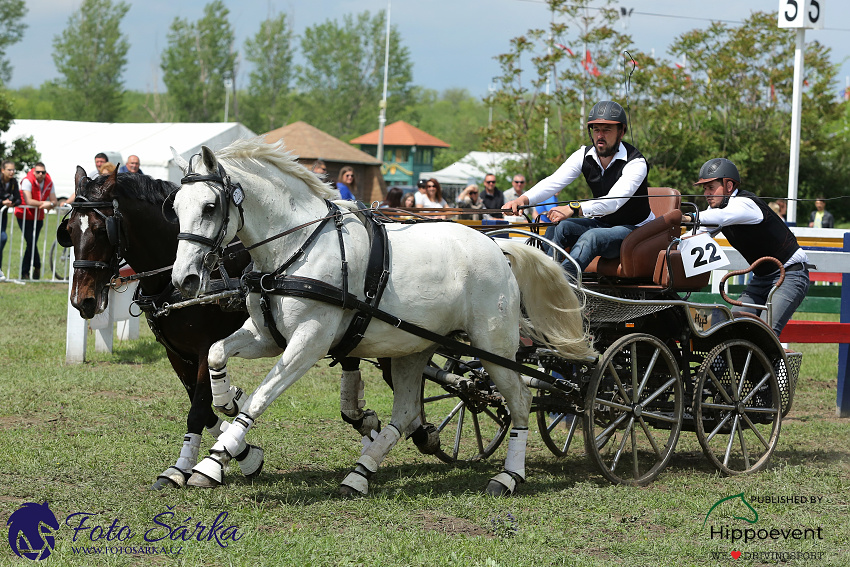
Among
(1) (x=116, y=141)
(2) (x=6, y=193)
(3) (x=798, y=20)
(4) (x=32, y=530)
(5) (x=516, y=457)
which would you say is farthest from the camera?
(1) (x=116, y=141)

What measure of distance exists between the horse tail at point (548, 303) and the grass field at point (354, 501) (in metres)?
0.97

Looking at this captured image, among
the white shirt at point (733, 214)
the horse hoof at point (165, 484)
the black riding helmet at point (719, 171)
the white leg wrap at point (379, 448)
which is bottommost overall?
the horse hoof at point (165, 484)

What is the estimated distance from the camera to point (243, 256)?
5777 mm

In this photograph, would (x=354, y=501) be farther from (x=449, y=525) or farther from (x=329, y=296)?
(x=329, y=296)

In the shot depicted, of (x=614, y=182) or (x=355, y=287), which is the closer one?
(x=355, y=287)

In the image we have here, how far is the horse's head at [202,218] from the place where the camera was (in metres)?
4.80

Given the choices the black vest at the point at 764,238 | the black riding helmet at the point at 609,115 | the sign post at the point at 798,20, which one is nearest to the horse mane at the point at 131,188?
the black riding helmet at the point at 609,115

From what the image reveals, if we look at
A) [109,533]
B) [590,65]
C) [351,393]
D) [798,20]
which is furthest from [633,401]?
[590,65]

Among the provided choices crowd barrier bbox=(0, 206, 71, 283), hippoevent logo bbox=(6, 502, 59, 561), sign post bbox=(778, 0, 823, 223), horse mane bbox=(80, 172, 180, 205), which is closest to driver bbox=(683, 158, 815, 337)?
horse mane bbox=(80, 172, 180, 205)

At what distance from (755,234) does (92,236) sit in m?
4.87

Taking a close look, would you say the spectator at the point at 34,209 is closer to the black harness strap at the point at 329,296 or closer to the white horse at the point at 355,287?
the white horse at the point at 355,287

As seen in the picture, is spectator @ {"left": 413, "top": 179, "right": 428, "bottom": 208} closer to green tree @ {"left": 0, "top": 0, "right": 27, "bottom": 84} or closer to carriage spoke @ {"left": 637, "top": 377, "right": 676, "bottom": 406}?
carriage spoke @ {"left": 637, "top": 377, "right": 676, "bottom": 406}

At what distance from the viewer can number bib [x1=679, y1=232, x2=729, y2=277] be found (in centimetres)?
628

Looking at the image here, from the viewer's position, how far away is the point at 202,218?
16.0ft
